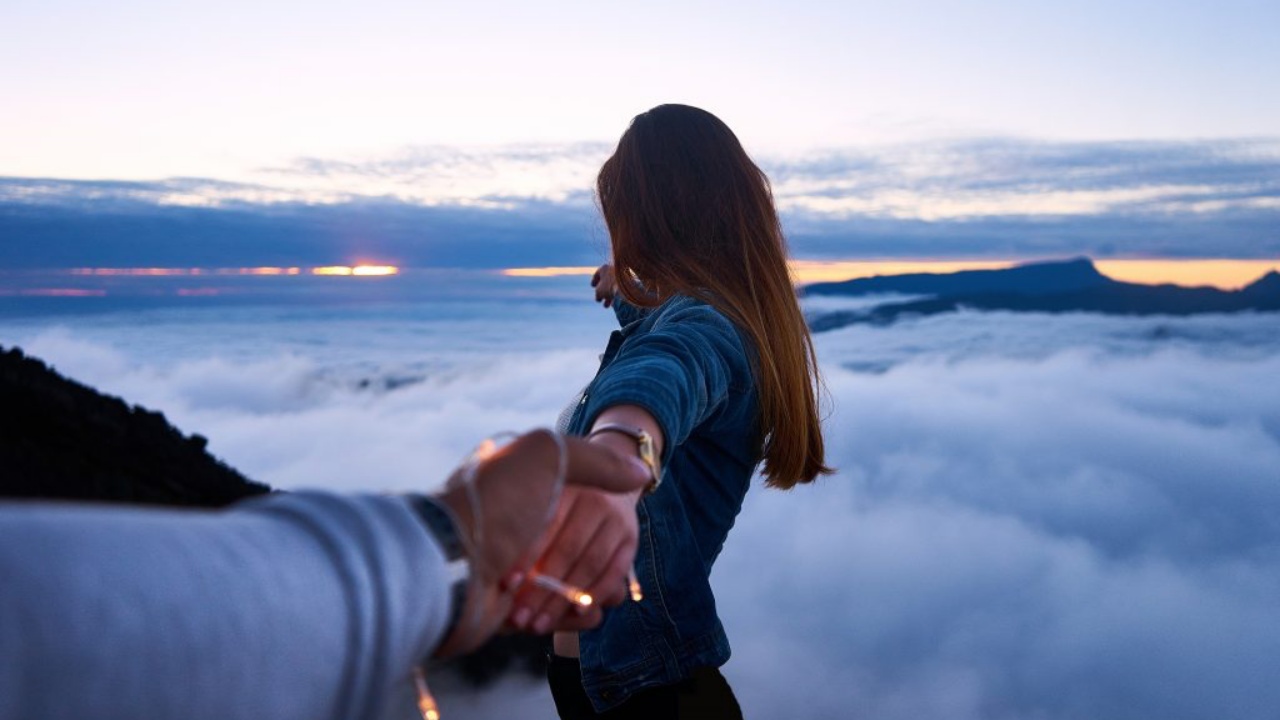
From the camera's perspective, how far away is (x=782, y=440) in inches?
94.8

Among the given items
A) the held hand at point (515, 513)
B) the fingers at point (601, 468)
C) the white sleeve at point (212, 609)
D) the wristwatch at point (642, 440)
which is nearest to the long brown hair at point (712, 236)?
the wristwatch at point (642, 440)

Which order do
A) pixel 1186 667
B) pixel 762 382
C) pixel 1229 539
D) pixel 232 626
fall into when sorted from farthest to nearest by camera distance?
1. pixel 1229 539
2. pixel 1186 667
3. pixel 762 382
4. pixel 232 626

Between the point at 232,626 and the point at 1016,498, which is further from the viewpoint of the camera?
the point at 1016,498

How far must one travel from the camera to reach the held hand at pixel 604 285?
3303 mm

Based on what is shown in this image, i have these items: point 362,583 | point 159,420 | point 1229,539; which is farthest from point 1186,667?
point 362,583

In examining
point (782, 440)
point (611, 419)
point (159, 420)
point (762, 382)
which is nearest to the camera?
point (611, 419)

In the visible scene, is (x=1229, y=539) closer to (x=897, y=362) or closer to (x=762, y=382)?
(x=897, y=362)

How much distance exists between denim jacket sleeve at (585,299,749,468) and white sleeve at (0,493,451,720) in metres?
0.75

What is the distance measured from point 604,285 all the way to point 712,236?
966mm

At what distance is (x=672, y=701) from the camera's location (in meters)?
2.50

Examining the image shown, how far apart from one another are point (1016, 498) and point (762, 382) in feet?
202

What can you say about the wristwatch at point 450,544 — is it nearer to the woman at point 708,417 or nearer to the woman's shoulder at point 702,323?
the woman's shoulder at point 702,323

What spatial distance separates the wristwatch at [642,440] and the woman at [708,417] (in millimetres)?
697

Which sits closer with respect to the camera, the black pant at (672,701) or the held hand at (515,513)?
the held hand at (515,513)
